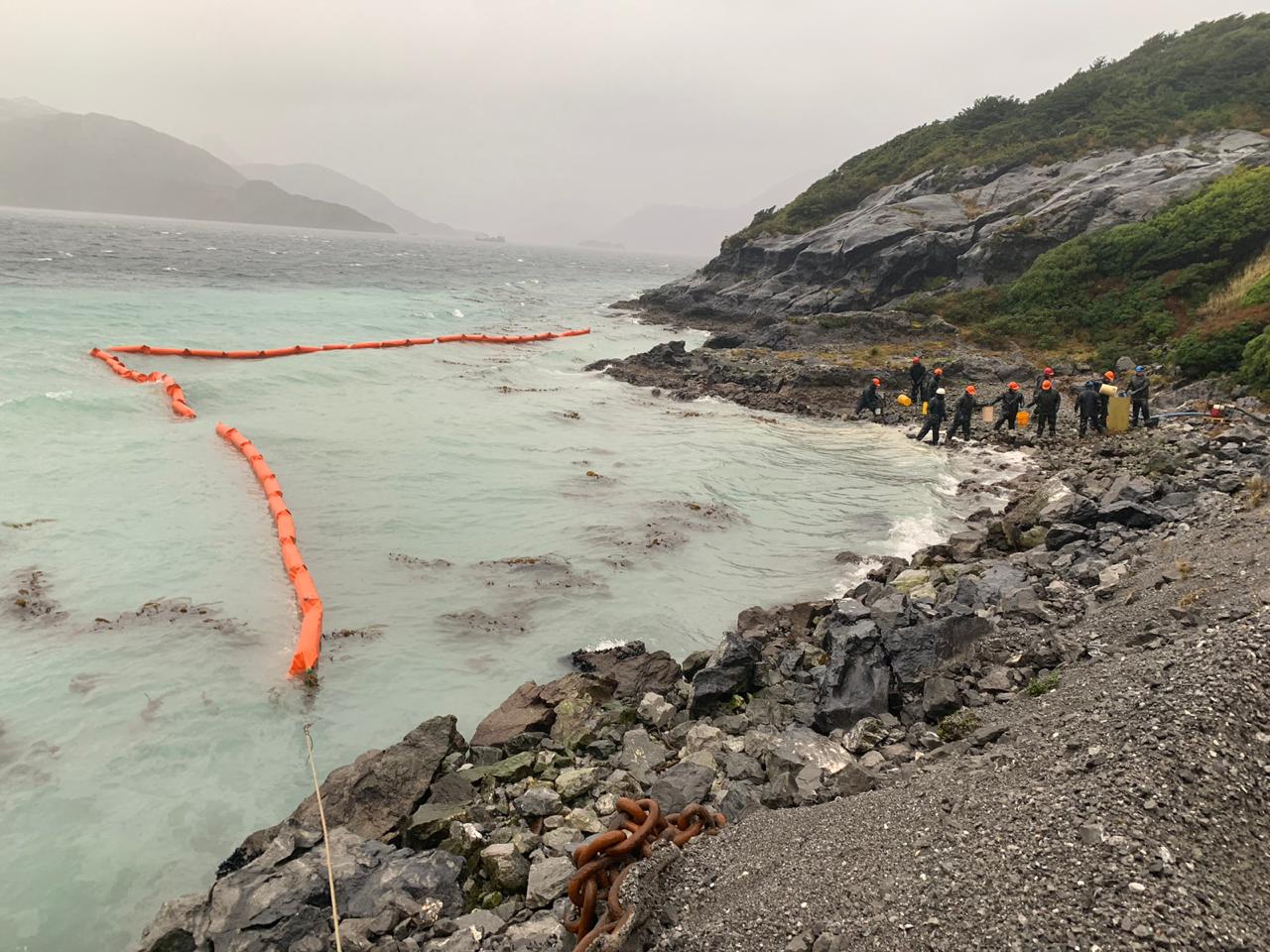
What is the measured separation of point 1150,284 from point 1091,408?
1376 cm

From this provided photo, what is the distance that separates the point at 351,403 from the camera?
2428 cm

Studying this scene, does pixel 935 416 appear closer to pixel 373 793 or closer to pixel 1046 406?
pixel 1046 406

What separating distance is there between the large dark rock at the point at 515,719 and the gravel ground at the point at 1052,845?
126 inches

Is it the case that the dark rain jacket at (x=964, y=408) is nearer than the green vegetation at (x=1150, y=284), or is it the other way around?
the dark rain jacket at (x=964, y=408)

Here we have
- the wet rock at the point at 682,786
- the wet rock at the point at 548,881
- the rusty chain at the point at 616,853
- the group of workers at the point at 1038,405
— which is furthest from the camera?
the group of workers at the point at 1038,405

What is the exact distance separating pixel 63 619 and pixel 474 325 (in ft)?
129

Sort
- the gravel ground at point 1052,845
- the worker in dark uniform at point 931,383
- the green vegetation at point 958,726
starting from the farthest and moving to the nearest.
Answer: the worker in dark uniform at point 931,383, the green vegetation at point 958,726, the gravel ground at point 1052,845

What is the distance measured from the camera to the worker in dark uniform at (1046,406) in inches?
819

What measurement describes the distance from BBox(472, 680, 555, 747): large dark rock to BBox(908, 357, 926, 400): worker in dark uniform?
22.1 metres

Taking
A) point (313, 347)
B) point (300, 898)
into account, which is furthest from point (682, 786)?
point (313, 347)

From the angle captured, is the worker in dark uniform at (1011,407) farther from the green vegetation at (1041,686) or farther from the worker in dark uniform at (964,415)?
the green vegetation at (1041,686)

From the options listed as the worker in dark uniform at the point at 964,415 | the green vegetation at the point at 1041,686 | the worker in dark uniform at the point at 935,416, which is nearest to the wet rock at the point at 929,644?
the green vegetation at the point at 1041,686

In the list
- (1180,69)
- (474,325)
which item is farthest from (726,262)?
(1180,69)

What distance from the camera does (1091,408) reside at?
2017 centimetres
